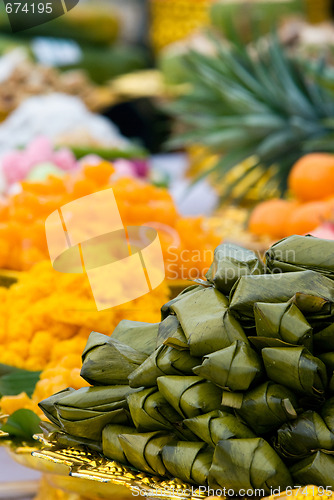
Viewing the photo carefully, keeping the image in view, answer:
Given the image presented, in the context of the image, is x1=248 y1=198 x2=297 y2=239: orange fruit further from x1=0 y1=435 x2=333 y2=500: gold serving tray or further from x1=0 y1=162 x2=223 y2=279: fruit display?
x1=0 y1=435 x2=333 y2=500: gold serving tray

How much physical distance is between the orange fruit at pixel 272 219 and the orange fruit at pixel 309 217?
3.0 inches

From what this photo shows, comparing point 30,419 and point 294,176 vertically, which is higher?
point 30,419

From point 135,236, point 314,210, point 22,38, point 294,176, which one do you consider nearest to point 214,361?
point 135,236

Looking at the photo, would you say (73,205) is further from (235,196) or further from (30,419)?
(235,196)

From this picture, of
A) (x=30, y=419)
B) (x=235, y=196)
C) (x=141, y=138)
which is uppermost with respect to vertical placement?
(x=30, y=419)

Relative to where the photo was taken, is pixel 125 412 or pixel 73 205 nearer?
pixel 125 412

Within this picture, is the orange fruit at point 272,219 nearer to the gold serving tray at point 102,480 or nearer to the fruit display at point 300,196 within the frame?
the fruit display at point 300,196

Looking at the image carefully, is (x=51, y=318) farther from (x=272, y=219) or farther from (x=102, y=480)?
(x=272, y=219)

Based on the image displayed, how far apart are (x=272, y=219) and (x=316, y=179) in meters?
0.11

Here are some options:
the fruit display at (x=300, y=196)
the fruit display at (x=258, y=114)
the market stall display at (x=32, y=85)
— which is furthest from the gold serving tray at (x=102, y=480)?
the market stall display at (x=32, y=85)

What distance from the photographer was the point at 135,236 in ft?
2.11

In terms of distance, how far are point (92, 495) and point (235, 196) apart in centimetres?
133

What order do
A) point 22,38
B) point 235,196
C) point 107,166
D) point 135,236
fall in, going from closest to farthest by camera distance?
point 135,236 → point 107,166 → point 235,196 → point 22,38

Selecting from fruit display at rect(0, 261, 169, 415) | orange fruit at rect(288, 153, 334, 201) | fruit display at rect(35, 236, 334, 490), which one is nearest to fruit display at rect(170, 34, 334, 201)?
orange fruit at rect(288, 153, 334, 201)
